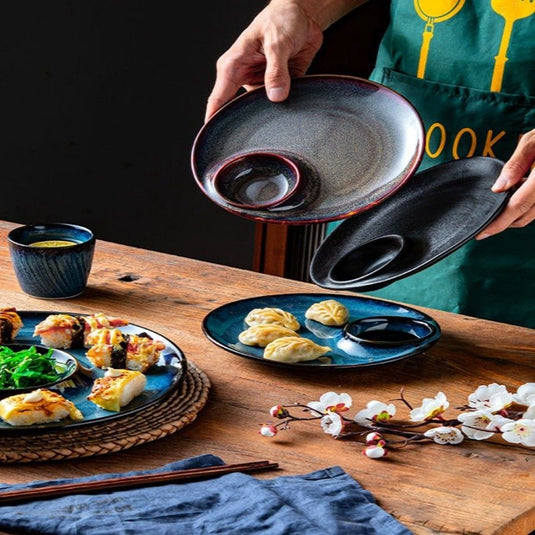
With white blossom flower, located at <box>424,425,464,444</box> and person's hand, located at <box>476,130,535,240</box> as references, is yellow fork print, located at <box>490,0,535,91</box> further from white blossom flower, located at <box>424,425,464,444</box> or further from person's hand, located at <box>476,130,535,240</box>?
white blossom flower, located at <box>424,425,464,444</box>

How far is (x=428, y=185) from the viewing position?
1.53 m

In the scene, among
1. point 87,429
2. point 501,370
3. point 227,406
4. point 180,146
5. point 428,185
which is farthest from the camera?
point 180,146

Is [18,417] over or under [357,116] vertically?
under

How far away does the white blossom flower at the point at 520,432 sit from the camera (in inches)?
41.3

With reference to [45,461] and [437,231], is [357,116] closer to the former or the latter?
[437,231]

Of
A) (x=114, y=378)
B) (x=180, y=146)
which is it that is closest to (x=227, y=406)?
(x=114, y=378)

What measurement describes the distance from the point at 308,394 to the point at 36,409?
34 cm

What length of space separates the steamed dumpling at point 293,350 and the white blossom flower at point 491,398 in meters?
0.21

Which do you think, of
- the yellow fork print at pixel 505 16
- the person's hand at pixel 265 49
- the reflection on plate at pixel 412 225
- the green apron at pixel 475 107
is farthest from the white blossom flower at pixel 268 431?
the yellow fork print at pixel 505 16

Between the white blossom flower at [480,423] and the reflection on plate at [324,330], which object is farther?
the reflection on plate at [324,330]

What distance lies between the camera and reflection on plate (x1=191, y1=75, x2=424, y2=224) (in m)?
1.46

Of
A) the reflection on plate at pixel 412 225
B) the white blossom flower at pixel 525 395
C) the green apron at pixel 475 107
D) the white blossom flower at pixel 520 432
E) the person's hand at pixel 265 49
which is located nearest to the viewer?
the white blossom flower at pixel 520 432

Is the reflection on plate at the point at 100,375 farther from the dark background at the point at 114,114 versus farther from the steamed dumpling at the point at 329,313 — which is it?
the dark background at the point at 114,114

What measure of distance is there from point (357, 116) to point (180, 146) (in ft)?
6.18
